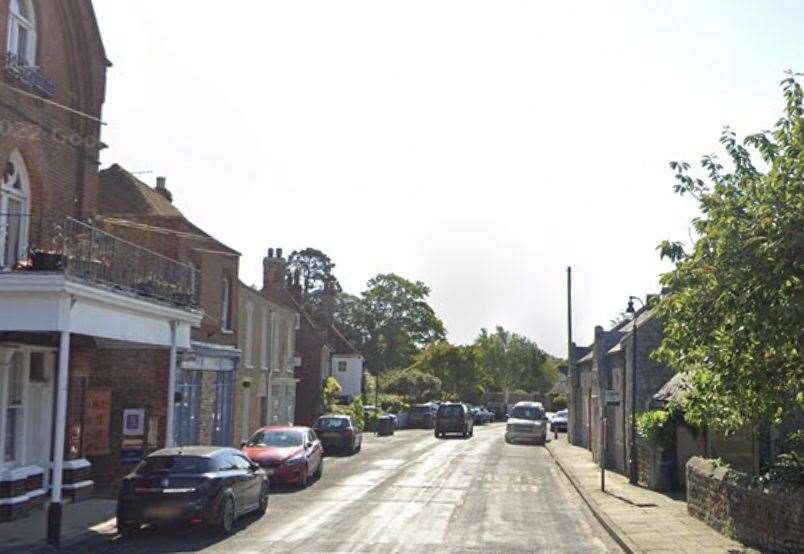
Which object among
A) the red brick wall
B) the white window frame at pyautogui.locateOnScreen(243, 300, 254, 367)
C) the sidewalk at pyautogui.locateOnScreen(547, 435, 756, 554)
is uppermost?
the red brick wall

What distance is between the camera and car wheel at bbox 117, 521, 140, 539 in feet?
48.5

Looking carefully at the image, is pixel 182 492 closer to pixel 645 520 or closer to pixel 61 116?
pixel 645 520

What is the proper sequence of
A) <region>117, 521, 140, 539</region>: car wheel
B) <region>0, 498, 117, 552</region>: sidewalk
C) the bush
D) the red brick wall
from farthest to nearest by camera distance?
the bush < the red brick wall < <region>117, 521, 140, 539</region>: car wheel < <region>0, 498, 117, 552</region>: sidewalk

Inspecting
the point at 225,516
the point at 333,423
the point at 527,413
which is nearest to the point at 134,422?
the point at 225,516

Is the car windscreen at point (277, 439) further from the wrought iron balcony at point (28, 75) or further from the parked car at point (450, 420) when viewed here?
the parked car at point (450, 420)

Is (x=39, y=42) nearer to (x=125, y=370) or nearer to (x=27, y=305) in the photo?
(x=27, y=305)

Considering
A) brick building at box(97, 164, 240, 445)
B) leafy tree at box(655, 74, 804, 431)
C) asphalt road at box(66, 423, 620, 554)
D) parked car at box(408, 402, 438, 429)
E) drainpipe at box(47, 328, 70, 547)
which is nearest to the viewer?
leafy tree at box(655, 74, 804, 431)

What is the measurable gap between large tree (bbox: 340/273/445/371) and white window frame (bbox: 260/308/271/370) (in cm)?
6450

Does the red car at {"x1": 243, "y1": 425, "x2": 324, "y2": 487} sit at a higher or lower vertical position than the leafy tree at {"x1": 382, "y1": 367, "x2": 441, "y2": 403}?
lower

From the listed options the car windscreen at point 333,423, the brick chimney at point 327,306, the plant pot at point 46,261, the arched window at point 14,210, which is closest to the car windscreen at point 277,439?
the arched window at point 14,210

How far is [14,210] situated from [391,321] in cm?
8656

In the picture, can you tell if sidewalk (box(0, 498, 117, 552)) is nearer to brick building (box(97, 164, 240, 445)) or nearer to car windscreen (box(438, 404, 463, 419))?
brick building (box(97, 164, 240, 445))

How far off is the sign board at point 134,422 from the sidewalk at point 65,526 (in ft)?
11.8

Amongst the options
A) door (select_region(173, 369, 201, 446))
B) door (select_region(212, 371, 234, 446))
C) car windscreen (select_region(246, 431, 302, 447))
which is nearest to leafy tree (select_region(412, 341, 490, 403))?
door (select_region(212, 371, 234, 446))
